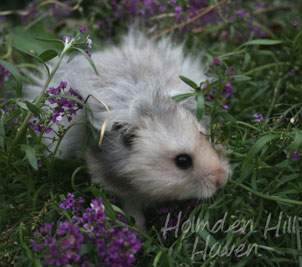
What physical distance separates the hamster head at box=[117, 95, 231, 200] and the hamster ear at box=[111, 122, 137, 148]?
16 millimetres

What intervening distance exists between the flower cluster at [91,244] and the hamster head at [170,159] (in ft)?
1.36

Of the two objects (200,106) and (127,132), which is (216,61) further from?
(127,132)

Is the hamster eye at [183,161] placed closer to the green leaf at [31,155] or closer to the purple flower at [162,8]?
→ the green leaf at [31,155]

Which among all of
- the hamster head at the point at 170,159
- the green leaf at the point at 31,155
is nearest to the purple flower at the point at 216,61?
the hamster head at the point at 170,159

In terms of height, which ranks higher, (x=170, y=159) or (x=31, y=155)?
(x=170, y=159)

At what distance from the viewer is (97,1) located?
4664 mm

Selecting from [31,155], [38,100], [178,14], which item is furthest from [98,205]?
[178,14]

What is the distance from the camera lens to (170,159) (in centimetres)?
234

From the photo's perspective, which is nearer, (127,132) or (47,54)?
(47,54)

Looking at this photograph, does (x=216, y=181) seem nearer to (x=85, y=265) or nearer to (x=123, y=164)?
(x=123, y=164)

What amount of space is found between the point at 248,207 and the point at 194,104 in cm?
80

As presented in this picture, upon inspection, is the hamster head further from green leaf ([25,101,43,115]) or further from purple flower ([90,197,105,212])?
green leaf ([25,101,43,115])

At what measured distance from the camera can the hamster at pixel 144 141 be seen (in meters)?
2.35

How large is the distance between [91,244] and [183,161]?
0.73 meters
